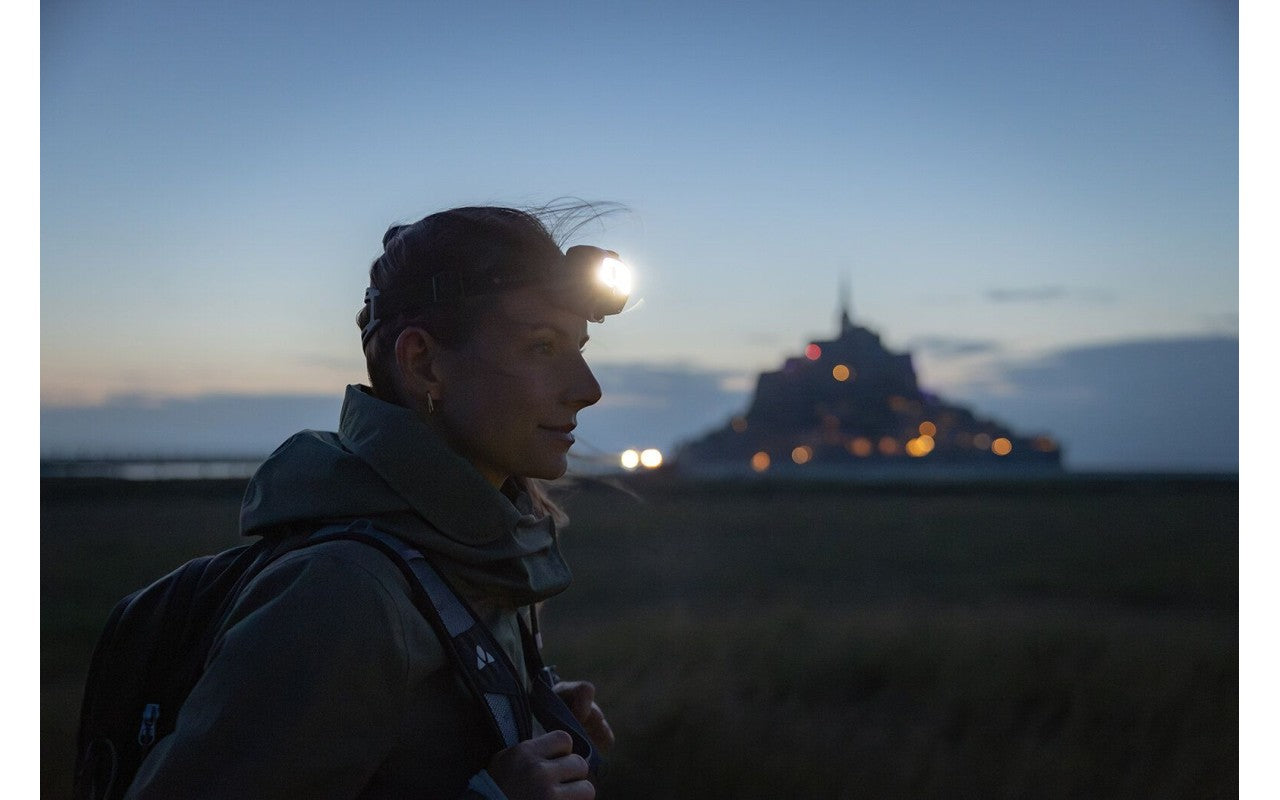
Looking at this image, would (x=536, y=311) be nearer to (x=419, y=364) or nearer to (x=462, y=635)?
(x=419, y=364)

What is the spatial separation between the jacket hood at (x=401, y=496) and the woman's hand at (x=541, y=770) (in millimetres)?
259

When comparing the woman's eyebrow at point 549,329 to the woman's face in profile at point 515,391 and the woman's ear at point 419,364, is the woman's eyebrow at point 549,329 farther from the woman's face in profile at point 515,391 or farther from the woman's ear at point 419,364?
the woman's ear at point 419,364

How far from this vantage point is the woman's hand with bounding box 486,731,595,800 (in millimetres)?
1134

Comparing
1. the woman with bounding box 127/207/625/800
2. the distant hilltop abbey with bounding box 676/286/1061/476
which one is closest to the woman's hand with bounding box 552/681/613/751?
the woman with bounding box 127/207/625/800

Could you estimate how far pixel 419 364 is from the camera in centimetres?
141

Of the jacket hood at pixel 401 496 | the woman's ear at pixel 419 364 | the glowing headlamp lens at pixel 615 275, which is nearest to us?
the jacket hood at pixel 401 496

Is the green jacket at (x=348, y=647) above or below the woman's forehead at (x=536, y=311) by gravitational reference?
below

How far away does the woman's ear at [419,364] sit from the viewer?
1393mm

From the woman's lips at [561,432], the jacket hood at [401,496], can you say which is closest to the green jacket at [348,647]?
the jacket hood at [401,496]

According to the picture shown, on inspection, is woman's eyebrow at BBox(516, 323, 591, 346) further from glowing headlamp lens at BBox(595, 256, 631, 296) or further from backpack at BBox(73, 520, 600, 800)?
backpack at BBox(73, 520, 600, 800)

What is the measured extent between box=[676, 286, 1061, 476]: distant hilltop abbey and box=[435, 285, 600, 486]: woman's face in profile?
79555mm
